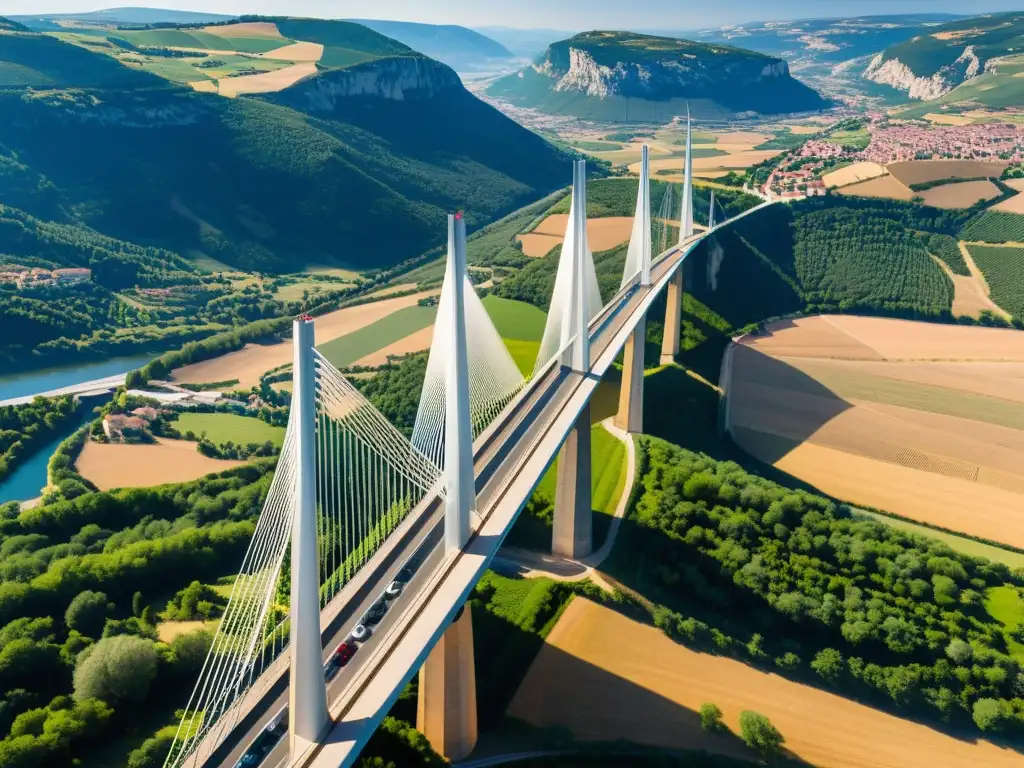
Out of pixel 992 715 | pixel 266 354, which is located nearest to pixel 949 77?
pixel 266 354

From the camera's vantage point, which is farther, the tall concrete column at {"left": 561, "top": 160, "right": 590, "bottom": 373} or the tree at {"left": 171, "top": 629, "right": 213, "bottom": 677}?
the tall concrete column at {"left": 561, "top": 160, "right": 590, "bottom": 373}

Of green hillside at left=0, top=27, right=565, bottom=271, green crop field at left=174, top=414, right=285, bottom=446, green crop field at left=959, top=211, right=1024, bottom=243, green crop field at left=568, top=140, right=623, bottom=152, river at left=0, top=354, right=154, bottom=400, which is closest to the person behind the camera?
green crop field at left=174, top=414, right=285, bottom=446

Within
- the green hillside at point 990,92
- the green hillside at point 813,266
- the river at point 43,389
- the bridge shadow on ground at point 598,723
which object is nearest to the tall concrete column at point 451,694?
the bridge shadow on ground at point 598,723

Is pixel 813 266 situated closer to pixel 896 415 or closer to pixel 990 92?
pixel 896 415

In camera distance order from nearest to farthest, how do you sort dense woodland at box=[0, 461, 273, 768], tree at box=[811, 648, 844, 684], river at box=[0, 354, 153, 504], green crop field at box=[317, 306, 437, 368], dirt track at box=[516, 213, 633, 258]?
dense woodland at box=[0, 461, 273, 768]
tree at box=[811, 648, 844, 684]
river at box=[0, 354, 153, 504]
green crop field at box=[317, 306, 437, 368]
dirt track at box=[516, 213, 633, 258]

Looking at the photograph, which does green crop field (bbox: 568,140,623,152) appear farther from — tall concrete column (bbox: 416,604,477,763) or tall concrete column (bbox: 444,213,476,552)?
tall concrete column (bbox: 416,604,477,763)

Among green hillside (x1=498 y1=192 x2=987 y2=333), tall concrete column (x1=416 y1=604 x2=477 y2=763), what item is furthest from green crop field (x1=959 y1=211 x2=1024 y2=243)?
tall concrete column (x1=416 y1=604 x2=477 y2=763)

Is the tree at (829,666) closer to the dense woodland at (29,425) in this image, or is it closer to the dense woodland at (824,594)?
the dense woodland at (824,594)
